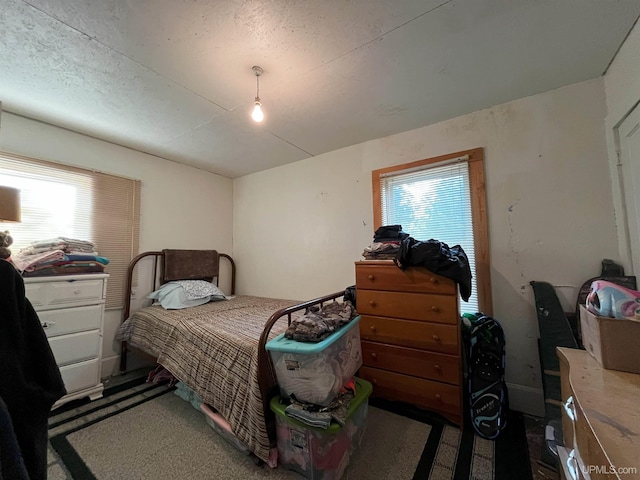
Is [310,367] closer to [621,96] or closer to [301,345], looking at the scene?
[301,345]

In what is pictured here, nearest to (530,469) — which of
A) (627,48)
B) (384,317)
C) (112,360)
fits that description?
(384,317)

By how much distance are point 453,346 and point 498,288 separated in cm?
73

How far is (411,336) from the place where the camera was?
1.90 m

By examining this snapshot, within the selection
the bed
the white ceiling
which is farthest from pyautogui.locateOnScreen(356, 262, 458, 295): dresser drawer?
the white ceiling

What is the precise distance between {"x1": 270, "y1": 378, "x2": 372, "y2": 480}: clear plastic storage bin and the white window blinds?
1.48 metres

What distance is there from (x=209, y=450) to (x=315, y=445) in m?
0.78

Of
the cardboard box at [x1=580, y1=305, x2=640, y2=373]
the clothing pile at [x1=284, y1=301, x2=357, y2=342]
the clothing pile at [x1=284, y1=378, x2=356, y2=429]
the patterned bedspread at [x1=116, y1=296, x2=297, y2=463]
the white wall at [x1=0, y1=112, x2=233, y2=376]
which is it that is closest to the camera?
the cardboard box at [x1=580, y1=305, x2=640, y2=373]

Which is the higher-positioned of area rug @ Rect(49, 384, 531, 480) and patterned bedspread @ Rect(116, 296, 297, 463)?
patterned bedspread @ Rect(116, 296, 297, 463)

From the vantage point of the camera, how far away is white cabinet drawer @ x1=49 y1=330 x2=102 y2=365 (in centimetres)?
202

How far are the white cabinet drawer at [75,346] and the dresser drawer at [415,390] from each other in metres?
2.37

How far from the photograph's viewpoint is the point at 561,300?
188 cm

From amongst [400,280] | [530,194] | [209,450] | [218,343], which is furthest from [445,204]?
[209,450]

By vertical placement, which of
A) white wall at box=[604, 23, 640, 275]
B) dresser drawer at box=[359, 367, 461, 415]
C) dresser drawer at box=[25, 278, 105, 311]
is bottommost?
dresser drawer at box=[359, 367, 461, 415]

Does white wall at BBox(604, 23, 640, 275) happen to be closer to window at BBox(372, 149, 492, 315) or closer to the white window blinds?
window at BBox(372, 149, 492, 315)
